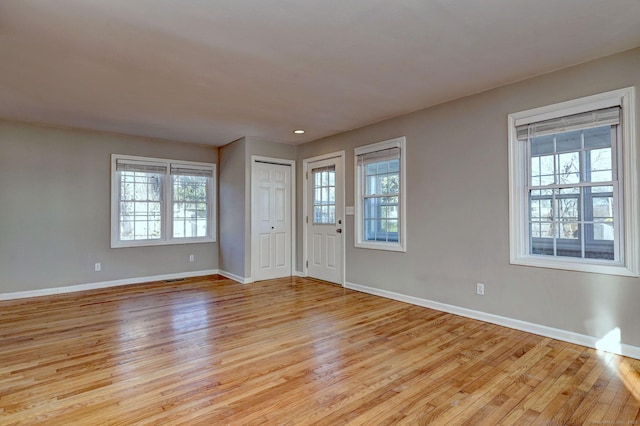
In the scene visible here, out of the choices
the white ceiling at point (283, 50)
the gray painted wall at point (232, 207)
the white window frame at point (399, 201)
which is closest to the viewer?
the white ceiling at point (283, 50)

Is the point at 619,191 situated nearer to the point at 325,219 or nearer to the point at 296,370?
the point at 296,370

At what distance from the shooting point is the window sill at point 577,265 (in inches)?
108

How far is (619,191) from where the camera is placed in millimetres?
2801

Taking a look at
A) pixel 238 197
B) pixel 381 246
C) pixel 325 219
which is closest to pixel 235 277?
pixel 238 197

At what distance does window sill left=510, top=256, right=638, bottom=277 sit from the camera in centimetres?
274

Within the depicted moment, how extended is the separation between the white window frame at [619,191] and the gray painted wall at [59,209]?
5511mm

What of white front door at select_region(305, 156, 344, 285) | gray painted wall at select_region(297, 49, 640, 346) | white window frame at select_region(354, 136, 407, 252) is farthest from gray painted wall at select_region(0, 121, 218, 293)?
gray painted wall at select_region(297, 49, 640, 346)

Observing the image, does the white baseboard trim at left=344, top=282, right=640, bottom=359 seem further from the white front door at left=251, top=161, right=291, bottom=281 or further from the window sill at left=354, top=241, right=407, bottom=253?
the white front door at left=251, top=161, right=291, bottom=281

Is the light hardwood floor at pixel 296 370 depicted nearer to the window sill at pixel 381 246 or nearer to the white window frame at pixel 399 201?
the window sill at pixel 381 246

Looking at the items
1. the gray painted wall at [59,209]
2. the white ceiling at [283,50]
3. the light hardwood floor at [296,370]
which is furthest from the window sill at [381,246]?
the gray painted wall at [59,209]

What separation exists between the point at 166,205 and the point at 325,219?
9.37ft

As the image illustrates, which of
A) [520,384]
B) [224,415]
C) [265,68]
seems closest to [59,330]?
[224,415]

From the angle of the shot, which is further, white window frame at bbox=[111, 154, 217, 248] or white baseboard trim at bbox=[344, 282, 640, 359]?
white window frame at bbox=[111, 154, 217, 248]

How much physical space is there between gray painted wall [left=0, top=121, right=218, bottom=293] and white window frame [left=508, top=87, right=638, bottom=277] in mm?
5511
